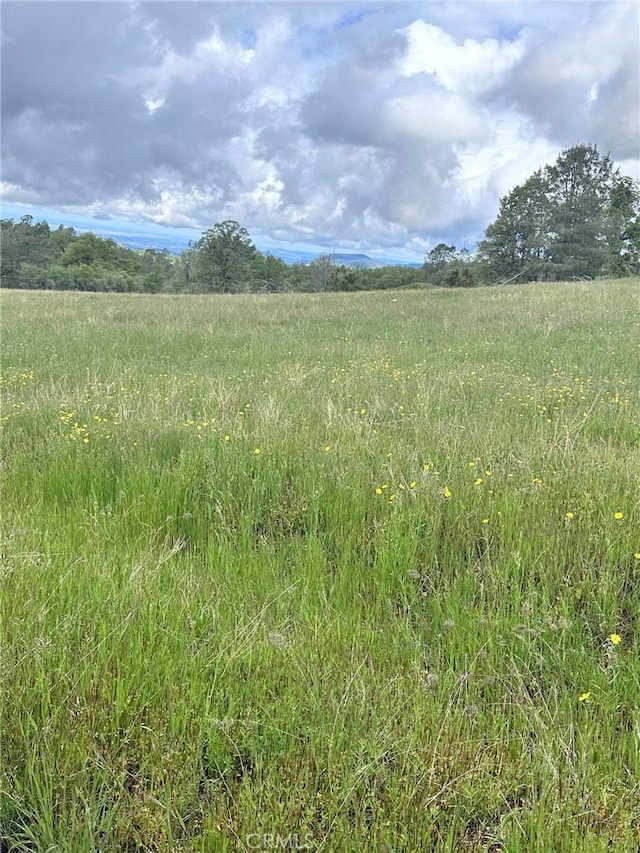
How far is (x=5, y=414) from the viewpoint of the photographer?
5.68 meters

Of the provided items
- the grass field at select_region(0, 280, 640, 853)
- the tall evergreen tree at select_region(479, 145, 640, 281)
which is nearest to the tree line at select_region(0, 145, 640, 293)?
the tall evergreen tree at select_region(479, 145, 640, 281)

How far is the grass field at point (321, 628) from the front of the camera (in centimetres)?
149

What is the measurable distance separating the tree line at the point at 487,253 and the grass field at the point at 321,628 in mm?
44854

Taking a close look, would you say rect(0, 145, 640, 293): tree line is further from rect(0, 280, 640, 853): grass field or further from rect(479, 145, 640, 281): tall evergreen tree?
rect(0, 280, 640, 853): grass field

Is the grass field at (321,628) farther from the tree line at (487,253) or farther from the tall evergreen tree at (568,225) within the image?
the tall evergreen tree at (568,225)

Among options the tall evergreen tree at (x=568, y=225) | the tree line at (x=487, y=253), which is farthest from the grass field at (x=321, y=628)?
the tall evergreen tree at (x=568, y=225)

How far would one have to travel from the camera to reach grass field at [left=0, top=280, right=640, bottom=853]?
149 cm

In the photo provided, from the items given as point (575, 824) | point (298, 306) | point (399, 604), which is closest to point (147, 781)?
point (575, 824)

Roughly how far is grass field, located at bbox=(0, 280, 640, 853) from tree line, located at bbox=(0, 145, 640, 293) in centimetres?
4485

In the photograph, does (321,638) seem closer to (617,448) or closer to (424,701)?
(424,701)

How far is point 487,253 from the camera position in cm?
6256

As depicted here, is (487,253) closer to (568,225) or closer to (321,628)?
(568,225)

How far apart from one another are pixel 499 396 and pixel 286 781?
548 cm

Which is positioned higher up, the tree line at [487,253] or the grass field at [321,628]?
the tree line at [487,253]
